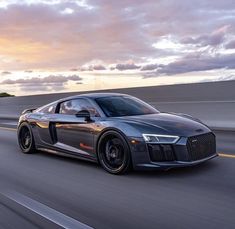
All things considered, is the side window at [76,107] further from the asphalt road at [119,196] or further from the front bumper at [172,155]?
the front bumper at [172,155]

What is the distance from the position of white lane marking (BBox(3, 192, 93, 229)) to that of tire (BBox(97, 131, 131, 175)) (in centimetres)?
164

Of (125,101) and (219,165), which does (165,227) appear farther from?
(125,101)

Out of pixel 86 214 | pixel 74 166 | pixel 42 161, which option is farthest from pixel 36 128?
pixel 86 214

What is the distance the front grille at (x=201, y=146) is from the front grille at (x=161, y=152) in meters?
0.28

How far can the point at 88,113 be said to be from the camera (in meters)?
7.61

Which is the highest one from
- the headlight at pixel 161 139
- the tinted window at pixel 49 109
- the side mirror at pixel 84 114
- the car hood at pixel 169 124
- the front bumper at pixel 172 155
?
the tinted window at pixel 49 109

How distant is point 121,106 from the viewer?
7848 mm

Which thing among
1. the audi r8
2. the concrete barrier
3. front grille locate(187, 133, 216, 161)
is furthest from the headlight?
the concrete barrier

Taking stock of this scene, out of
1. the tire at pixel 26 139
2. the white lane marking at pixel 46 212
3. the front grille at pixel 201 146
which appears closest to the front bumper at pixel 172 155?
the front grille at pixel 201 146

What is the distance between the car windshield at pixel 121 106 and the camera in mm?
7580

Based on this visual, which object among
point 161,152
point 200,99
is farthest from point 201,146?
point 200,99

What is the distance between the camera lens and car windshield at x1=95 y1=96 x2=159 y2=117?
24.9ft

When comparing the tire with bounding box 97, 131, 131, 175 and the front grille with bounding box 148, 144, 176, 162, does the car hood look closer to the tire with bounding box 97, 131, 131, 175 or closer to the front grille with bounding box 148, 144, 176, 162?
the front grille with bounding box 148, 144, 176, 162

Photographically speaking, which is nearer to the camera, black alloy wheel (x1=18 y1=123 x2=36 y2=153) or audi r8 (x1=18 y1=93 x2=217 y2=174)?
audi r8 (x1=18 y1=93 x2=217 y2=174)
